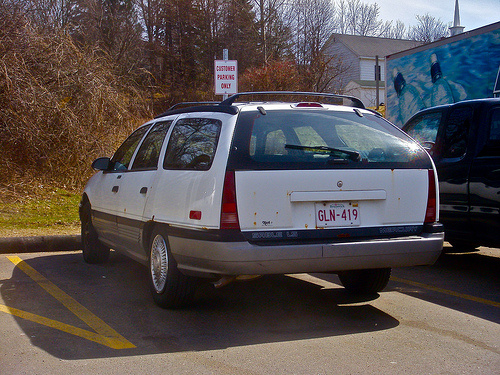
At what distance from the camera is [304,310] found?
5156 mm

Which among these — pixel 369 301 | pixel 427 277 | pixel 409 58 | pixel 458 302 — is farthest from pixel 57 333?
pixel 409 58

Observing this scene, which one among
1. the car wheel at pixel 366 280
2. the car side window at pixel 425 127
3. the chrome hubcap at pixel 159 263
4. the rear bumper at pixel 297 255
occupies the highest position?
the car side window at pixel 425 127

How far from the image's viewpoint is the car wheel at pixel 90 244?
725cm

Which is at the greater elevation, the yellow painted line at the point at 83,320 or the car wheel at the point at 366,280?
the car wheel at the point at 366,280

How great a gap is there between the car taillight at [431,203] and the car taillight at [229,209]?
164cm

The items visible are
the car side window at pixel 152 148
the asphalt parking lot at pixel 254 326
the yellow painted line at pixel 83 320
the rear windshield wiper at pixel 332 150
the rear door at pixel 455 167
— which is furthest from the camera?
the rear door at pixel 455 167

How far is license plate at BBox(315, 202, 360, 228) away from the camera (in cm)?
452

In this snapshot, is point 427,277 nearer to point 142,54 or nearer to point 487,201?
point 487,201

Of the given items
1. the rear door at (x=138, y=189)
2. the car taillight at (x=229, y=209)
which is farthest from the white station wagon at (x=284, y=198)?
the rear door at (x=138, y=189)

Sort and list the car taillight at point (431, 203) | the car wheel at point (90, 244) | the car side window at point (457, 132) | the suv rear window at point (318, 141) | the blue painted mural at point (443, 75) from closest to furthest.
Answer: the suv rear window at point (318, 141) < the car taillight at point (431, 203) < the car side window at point (457, 132) < the car wheel at point (90, 244) < the blue painted mural at point (443, 75)

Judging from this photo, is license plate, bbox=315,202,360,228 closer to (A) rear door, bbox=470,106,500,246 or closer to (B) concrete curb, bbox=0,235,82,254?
(A) rear door, bbox=470,106,500,246

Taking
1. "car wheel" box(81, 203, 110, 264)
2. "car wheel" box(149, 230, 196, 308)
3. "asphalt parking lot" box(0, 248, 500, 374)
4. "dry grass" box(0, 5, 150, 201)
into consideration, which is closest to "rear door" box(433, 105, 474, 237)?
"asphalt parking lot" box(0, 248, 500, 374)

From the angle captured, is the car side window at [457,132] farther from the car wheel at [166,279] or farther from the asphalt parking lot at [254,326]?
the car wheel at [166,279]

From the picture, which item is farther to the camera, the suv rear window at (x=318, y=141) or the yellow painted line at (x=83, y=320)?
the suv rear window at (x=318, y=141)
